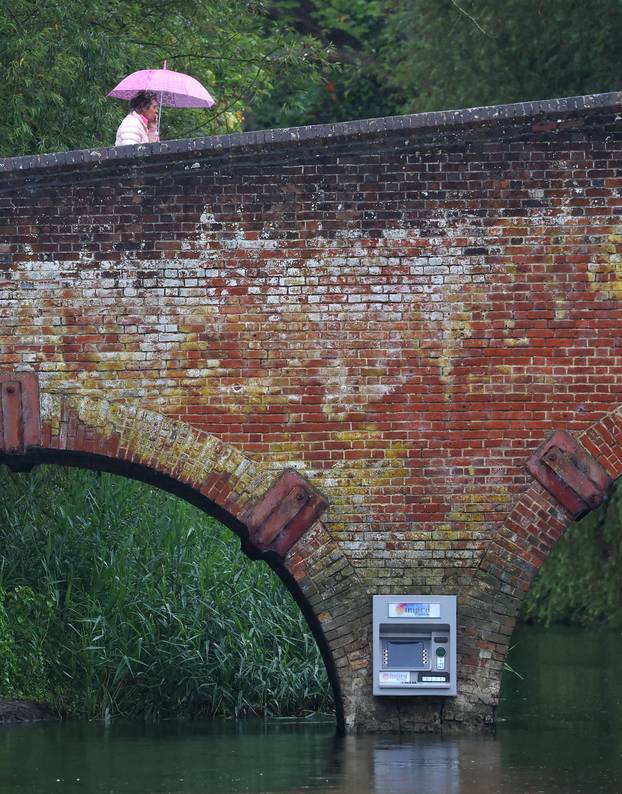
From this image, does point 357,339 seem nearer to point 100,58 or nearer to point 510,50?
point 100,58

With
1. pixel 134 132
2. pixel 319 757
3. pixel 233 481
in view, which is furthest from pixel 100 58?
pixel 319 757

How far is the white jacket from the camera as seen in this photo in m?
12.8

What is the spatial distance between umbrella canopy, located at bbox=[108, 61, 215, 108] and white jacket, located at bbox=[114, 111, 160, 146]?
535mm

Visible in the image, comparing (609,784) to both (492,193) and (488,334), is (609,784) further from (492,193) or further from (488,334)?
(492,193)

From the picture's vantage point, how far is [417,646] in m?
11.8

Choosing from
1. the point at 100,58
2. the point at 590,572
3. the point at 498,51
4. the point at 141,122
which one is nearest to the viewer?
the point at 141,122

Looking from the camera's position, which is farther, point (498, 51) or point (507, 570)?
point (498, 51)

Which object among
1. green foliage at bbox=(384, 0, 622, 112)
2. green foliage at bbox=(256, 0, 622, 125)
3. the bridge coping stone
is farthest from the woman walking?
green foliage at bbox=(384, 0, 622, 112)

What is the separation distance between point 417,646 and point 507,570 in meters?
0.81

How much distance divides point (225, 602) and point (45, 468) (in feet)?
8.08

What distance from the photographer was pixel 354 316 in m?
12.0

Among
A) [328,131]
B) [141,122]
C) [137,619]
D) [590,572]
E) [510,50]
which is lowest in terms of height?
[137,619]

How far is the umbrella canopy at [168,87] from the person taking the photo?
44.7ft

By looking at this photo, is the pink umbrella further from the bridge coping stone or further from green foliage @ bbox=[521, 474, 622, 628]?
green foliage @ bbox=[521, 474, 622, 628]
